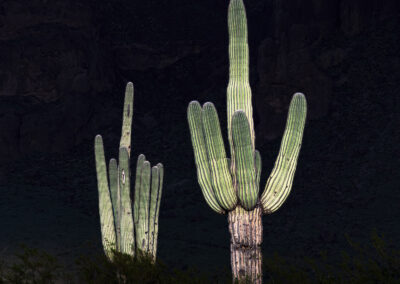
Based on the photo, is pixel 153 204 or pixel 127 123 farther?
pixel 127 123

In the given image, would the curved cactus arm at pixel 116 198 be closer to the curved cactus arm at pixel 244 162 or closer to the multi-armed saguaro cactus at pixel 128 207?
the multi-armed saguaro cactus at pixel 128 207

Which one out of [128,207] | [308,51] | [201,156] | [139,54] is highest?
[139,54]

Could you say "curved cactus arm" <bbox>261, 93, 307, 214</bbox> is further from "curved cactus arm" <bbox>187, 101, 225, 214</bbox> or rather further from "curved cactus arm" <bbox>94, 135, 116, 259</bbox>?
"curved cactus arm" <bbox>94, 135, 116, 259</bbox>

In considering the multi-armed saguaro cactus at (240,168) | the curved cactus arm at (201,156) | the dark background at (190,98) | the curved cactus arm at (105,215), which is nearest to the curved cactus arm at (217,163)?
the multi-armed saguaro cactus at (240,168)

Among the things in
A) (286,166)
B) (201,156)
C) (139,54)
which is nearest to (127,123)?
(201,156)

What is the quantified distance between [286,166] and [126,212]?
8.90ft

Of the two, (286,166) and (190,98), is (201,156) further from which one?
(190,98)

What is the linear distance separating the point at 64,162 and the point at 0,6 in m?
8.64

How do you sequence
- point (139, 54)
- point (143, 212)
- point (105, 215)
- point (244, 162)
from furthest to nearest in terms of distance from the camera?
point (139, 54), point (105, 215), point (143, 212), point (244, 162)

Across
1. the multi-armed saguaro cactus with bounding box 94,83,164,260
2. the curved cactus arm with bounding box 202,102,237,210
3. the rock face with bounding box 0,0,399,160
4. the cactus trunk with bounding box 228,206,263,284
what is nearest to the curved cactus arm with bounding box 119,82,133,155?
the multi-armed saguaro cactus with bounding box 94,83,164,260

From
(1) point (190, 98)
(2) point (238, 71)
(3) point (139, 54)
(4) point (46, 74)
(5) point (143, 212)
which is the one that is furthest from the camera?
(3) point (139, 54)

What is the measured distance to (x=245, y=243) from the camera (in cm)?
723

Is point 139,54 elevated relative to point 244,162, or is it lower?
elevated

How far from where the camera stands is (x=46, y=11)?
25672 millimetres
